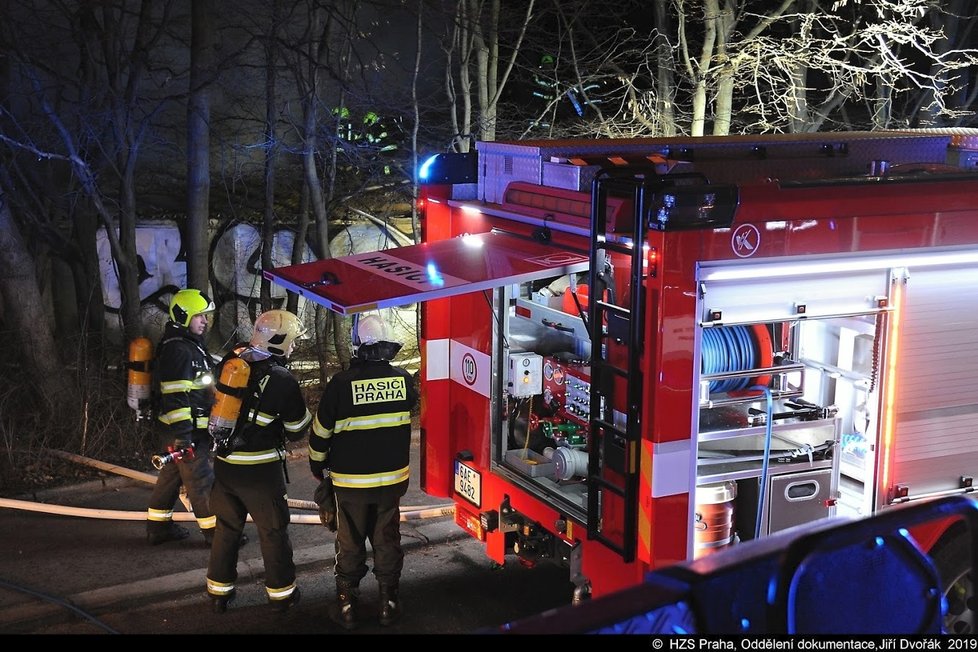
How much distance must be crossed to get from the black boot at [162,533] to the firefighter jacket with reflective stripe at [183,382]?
2.07 ft

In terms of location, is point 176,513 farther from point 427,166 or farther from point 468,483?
point 427,166

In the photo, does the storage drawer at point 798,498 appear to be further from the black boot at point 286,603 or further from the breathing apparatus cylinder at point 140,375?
the breathing apparatus cylinder at point 140,375

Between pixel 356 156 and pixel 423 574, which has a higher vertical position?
pixel 356 156

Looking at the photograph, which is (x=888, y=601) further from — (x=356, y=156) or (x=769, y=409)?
(x=356, y=156)

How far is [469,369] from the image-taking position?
6137 millimetres

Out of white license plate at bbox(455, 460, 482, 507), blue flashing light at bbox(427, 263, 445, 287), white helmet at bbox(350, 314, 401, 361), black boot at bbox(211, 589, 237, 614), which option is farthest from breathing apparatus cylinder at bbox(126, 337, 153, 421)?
blue flashing light at bbox(427, 263, 445, 287)

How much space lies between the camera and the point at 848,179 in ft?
16.0

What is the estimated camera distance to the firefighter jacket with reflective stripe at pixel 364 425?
5.70 metres

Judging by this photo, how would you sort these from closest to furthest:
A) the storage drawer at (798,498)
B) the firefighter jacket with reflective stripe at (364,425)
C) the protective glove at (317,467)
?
the storage drawer at (798,498)
the firefighter jacket with reflective stripe at (364,425)
the protective glove at (317,467)

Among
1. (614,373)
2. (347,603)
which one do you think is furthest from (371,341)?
(614,373)

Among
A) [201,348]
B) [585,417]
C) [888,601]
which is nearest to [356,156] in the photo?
[201,348]

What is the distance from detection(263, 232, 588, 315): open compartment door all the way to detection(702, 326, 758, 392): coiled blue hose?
0.71 m

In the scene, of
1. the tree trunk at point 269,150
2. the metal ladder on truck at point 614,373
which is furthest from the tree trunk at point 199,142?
the metal ladder on truck at point 614,373

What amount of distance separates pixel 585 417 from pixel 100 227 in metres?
7.43
